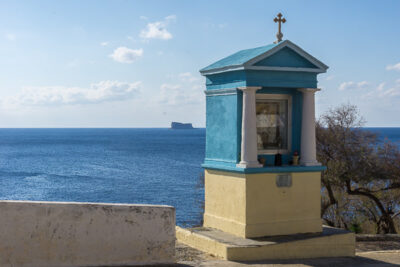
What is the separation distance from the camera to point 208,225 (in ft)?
41.1

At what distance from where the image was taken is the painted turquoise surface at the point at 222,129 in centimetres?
1163

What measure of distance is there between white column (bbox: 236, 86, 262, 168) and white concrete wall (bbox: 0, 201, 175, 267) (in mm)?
3071

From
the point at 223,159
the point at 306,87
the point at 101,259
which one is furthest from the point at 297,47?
the point at 101,259

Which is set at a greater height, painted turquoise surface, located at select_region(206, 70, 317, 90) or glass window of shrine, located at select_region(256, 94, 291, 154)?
painted turquoise surface, located at select_region(206, 70, 317, 90)

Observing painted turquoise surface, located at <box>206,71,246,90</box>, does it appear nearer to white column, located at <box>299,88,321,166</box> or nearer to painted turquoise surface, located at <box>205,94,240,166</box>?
painted turquoise surface, located at <box>205,94,240,166</box>

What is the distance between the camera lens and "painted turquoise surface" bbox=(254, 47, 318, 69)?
1162cm

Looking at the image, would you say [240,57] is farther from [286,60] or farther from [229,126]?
[229,126]

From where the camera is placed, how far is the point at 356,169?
71.9 feet

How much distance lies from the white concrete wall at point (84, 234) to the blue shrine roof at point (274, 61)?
13.5 ft

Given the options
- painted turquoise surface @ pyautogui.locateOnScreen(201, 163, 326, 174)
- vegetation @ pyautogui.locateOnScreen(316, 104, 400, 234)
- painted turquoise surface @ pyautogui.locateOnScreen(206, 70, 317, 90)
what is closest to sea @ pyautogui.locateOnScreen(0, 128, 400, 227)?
vegetation @ pyautogui.locateOnScreen(316, 104, 400, 234)

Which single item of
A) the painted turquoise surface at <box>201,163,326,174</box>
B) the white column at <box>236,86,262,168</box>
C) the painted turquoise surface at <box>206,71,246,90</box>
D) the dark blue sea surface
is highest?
the painted turquoise surface at <box>206,71,246,90</box>

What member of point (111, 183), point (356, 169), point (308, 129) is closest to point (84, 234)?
point (308, 129)

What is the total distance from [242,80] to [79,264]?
518cm

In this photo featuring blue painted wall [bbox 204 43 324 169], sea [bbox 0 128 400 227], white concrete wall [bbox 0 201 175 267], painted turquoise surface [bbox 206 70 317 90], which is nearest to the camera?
white concrete wall [bbox 0 201 175 267]
